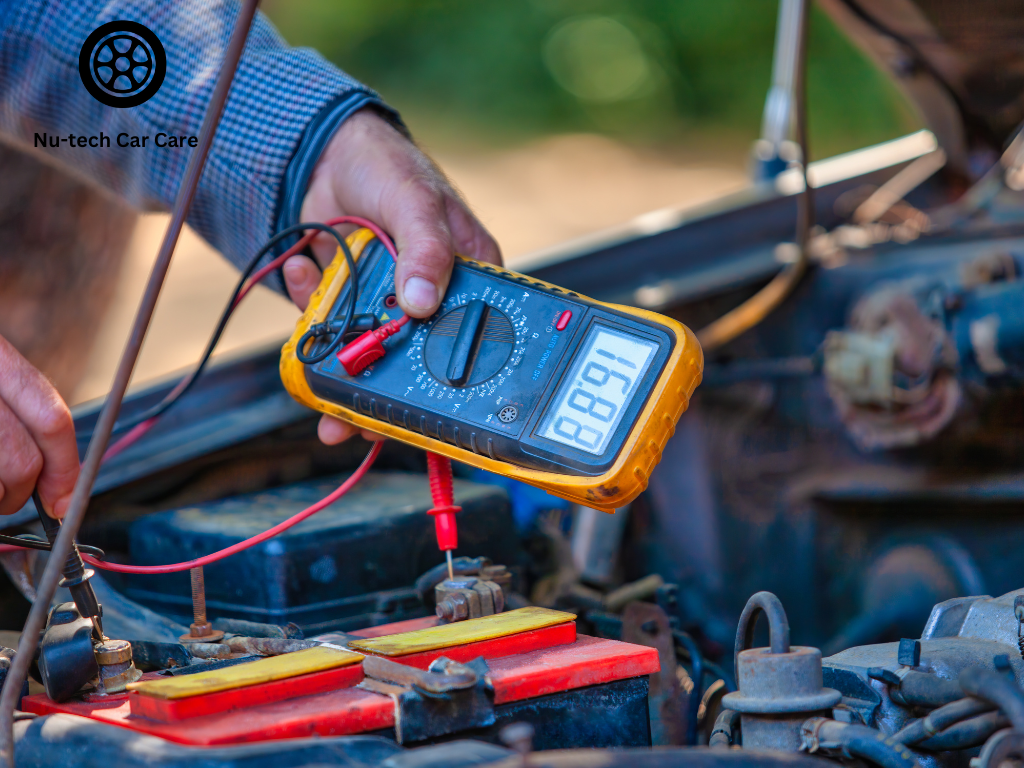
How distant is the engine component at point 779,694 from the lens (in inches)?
23.9

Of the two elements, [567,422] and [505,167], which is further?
[505,167]

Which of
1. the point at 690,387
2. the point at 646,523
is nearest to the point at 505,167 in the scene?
the point at 646,523

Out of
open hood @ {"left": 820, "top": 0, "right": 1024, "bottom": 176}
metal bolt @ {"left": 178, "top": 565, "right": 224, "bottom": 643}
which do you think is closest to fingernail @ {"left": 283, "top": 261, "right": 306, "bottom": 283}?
metal bolt @ {"left": 178, "top": 565, "right": 224, "bottom": 643}

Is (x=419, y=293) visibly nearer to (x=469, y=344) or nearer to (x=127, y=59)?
(x=469, y=344)

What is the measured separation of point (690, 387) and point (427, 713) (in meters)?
0.31

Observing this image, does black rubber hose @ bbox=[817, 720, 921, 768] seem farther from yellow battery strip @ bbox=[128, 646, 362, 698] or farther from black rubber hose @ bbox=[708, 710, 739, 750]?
yellow battery strip @ bbox=[128, 646, 362, 698]

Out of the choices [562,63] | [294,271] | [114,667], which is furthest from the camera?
[562,63]

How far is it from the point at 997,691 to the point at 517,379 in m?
0.39

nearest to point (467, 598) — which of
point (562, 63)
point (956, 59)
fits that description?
point (956, 59)

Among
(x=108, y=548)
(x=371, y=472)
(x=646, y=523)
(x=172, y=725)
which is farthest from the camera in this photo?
(x=646, y=523)

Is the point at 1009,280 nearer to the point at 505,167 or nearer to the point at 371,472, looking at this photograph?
the point at 371,472

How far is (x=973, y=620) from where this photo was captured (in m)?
0.75

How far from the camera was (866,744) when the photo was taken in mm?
577

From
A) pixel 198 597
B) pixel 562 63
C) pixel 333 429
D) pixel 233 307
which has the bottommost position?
pixel 198 597
